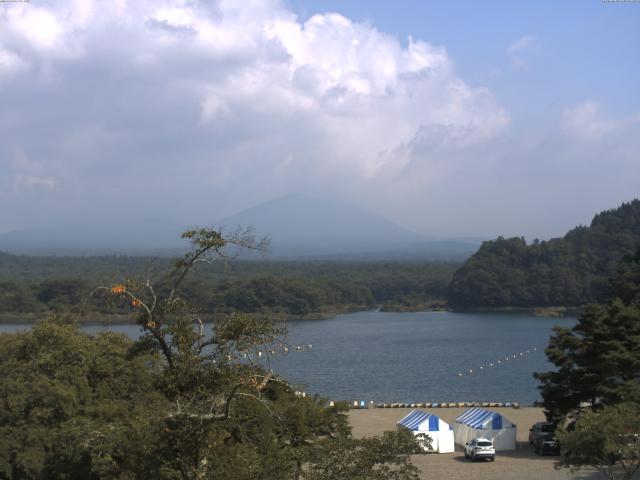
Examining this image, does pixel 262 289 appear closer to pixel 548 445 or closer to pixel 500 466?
pixel 548 445

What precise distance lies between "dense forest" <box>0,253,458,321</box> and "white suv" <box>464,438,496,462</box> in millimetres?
28991

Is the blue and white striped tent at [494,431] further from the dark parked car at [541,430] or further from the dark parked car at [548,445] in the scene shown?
the dark parked car at [548,445]

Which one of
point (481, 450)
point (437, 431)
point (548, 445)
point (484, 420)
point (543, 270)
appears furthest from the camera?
point (543, 270)

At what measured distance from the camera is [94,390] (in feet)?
48.9

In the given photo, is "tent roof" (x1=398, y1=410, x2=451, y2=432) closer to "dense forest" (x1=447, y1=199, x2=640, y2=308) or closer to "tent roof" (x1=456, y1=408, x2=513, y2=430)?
"tent roof" (x1=456, y1=408, x2=513, y2=430)

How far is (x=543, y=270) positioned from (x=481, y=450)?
180 ft

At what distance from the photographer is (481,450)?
15.2 m

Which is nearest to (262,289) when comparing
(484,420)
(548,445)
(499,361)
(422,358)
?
(422,358)

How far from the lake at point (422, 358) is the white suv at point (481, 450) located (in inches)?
179

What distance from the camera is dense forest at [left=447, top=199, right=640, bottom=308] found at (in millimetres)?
65812

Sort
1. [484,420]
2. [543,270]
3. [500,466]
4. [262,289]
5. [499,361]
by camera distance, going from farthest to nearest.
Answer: [543,270]
[262,289]
[499,361]
[484,420]
[500,466]

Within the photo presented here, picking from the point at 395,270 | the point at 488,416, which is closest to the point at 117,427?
the point at 488,416

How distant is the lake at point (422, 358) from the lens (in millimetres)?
29078

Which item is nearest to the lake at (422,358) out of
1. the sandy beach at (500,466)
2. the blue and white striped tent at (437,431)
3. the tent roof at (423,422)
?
the tent roof at (423,422)
